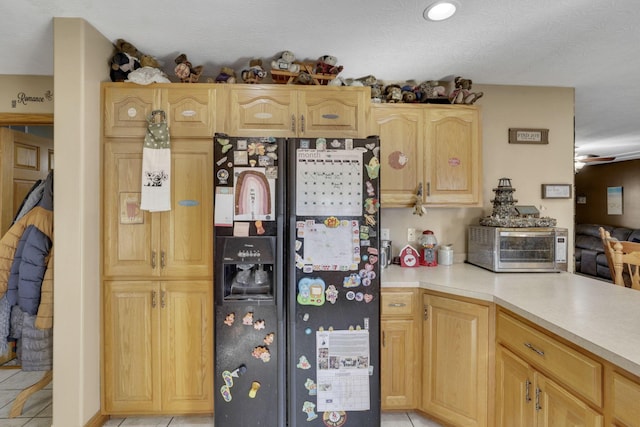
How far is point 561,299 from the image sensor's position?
5.25 feet

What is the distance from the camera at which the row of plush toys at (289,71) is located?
6.61 feet

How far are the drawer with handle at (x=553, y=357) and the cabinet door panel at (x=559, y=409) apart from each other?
0.14 ft

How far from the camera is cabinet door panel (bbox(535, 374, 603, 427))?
1161mm

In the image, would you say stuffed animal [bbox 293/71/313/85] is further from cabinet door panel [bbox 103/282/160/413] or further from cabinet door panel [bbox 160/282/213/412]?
cabinet door panel [bbox 103/282/160/413]

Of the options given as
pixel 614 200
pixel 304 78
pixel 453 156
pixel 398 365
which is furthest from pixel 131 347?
pixel 614 200

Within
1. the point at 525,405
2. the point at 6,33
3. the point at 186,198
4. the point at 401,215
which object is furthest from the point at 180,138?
the point at 525,405

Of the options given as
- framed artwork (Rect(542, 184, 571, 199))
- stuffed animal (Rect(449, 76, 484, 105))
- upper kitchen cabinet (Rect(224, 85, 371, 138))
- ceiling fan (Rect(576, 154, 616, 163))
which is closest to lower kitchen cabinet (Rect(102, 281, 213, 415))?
upper kitchen cabinet (Rect(224, 85, 371, 138))

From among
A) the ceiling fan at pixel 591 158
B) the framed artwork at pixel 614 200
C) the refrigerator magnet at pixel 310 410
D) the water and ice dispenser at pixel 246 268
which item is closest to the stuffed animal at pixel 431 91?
the water and ice dispenser at pixel 246 268

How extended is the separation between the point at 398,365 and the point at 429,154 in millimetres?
1446

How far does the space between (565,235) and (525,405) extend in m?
1.26

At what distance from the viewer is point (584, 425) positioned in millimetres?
1175

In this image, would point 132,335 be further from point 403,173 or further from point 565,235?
point 565,235

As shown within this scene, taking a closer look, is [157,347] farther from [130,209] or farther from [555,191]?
[555,191]

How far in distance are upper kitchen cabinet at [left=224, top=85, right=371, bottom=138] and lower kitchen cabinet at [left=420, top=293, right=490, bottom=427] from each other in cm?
121
